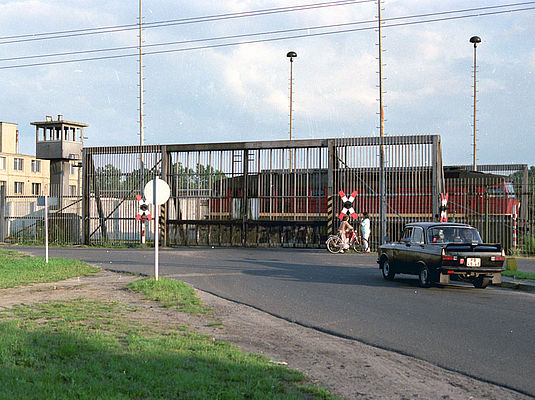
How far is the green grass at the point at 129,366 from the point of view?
5.30 meters

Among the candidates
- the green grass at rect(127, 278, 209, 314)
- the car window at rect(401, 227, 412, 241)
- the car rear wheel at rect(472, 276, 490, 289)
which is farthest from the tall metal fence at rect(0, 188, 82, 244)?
the car rear wheel at rect(472, 276, 490, 289)

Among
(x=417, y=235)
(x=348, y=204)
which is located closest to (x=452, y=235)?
(x=417, y=235)

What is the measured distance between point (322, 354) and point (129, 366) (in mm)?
2508

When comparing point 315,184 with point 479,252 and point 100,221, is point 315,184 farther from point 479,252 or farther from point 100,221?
point 479,252

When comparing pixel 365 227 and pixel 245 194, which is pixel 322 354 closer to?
pixel 365 227

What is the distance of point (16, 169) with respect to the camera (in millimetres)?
92938

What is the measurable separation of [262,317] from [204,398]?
536 centimetres

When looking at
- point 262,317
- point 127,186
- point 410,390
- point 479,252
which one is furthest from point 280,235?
point 410,390

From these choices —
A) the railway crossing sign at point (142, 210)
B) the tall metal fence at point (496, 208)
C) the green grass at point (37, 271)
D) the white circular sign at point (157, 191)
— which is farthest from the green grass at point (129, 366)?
the railway crossing sign at point (142, 210)

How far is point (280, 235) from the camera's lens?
105ft

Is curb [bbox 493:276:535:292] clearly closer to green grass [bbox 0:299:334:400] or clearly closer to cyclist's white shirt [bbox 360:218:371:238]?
green grass [bbox 0:299:334:400]

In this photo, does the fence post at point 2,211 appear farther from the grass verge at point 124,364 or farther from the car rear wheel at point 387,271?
the grass verge at point 124,364

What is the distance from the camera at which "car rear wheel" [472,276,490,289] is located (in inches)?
582

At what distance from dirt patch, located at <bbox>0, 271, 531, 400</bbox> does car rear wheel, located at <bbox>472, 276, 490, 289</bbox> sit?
624 centimetres
